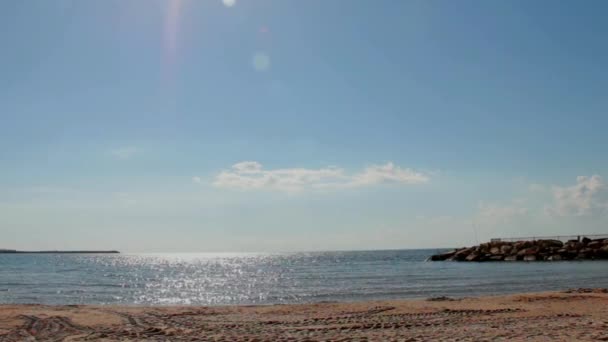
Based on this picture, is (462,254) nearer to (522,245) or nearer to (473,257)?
(473,257)

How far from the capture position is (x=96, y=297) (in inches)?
1320

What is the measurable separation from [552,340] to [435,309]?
8.56 m

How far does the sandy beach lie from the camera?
45.3ft

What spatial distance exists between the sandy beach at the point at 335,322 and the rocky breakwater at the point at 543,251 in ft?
170

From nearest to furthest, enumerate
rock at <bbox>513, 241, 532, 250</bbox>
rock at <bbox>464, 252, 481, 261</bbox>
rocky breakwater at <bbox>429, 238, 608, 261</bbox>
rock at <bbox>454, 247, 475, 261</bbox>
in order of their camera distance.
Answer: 1. rocky breakwater at <bbox>429, 238, 608, 261</bbox>
2. rock at <bbox>513, 241, 532, 250</bbox>
3. rock at <bbox>464, 252, 481, 261</bbox>
4. rock at <bbox>454, 247, 475, 261</bbox>

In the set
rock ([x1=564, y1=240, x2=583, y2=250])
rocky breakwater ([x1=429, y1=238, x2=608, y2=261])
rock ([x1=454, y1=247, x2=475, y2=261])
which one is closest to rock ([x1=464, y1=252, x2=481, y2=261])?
rocky breakwater ([x1=429, y1=238, x2=608, y2=261])

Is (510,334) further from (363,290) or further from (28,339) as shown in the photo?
(363,290)

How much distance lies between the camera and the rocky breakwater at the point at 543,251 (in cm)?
7000

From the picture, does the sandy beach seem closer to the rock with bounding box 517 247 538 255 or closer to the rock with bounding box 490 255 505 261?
the rock with bounding box 517 247 538 255

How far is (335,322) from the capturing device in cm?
1694

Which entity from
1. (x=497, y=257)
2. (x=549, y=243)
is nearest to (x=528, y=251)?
(x=497, y=257)

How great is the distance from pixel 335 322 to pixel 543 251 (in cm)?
6568

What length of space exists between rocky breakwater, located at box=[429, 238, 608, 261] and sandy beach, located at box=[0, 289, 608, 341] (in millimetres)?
51936

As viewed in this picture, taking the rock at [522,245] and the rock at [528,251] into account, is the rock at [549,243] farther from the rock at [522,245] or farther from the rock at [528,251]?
the rock at [528,251]
